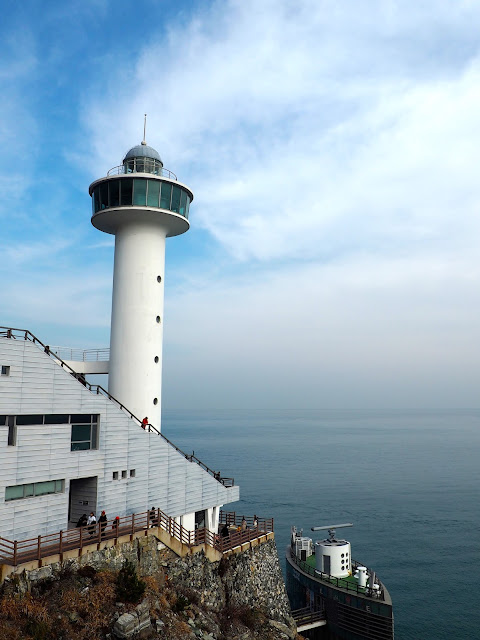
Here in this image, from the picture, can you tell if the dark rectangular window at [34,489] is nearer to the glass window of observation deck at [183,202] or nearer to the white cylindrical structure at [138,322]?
the white cylindrical structure at [138,322]

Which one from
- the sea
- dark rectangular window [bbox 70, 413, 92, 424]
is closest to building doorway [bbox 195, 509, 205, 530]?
dark rectangular window [bbox 70, 413, 92, 424]

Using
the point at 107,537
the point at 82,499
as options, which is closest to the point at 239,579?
the point at 107,537

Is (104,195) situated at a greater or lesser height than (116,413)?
greater

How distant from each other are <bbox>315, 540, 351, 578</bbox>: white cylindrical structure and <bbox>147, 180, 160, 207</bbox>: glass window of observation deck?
110 ft

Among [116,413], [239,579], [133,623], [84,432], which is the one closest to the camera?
[133,623]

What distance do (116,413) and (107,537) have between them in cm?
679

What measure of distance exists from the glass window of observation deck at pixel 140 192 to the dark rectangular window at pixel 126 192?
0.28 m

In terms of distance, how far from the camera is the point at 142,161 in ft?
128

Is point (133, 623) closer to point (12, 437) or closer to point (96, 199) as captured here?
point (12, 437)

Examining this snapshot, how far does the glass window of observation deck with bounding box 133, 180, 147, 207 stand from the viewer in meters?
37.0

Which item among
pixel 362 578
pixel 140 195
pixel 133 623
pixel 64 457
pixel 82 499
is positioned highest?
pixel 140 195

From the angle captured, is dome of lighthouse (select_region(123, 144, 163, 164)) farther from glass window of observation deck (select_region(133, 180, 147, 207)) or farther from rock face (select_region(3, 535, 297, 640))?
rock face (select_region(3, 535, 297, 640))

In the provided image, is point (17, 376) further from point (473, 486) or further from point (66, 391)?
point (473, 486)

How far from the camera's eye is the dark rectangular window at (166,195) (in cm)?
3766
